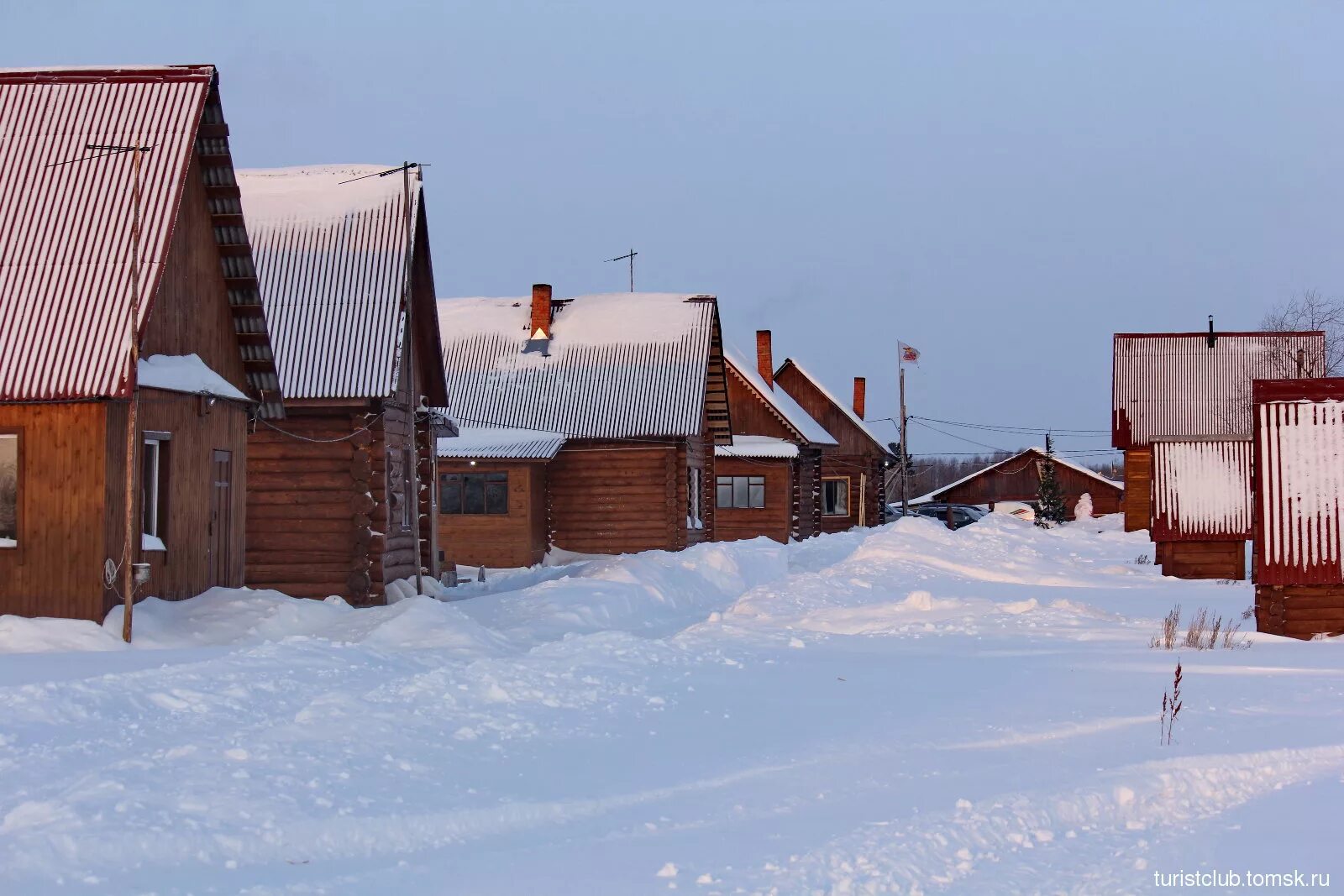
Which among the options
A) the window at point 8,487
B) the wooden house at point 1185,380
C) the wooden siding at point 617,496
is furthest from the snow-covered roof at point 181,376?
the wooden house at point 1185,380

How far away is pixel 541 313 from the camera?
37844mm

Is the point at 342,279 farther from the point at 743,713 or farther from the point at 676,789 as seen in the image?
the point at 676,789

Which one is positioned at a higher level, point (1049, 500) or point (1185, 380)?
point (1185, 380)

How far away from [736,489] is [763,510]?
3.51ft

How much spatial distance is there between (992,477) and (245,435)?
65784mm

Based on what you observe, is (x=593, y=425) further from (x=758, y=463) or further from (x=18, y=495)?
(x=18, y=495)

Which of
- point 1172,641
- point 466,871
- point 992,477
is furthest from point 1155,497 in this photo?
point 992,477

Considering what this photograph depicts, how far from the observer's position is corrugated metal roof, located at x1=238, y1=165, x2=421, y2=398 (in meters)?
20.3

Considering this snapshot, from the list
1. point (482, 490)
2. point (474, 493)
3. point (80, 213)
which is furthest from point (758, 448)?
point (80, 213)

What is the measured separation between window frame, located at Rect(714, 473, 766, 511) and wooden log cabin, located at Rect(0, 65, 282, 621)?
24979mm

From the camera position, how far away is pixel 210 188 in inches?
659

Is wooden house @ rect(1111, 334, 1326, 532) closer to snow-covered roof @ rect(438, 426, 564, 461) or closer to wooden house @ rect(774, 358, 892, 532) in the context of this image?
wooden house @ rect(774, 358, 892, 532)

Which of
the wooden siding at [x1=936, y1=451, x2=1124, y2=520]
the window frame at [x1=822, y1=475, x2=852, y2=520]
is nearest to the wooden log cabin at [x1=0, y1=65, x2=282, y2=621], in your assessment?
the window frame at [x1=822, y1=475, x2=852, y2=520]

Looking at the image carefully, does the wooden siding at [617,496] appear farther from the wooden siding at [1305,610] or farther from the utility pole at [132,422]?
the utility pole at [132,422]
